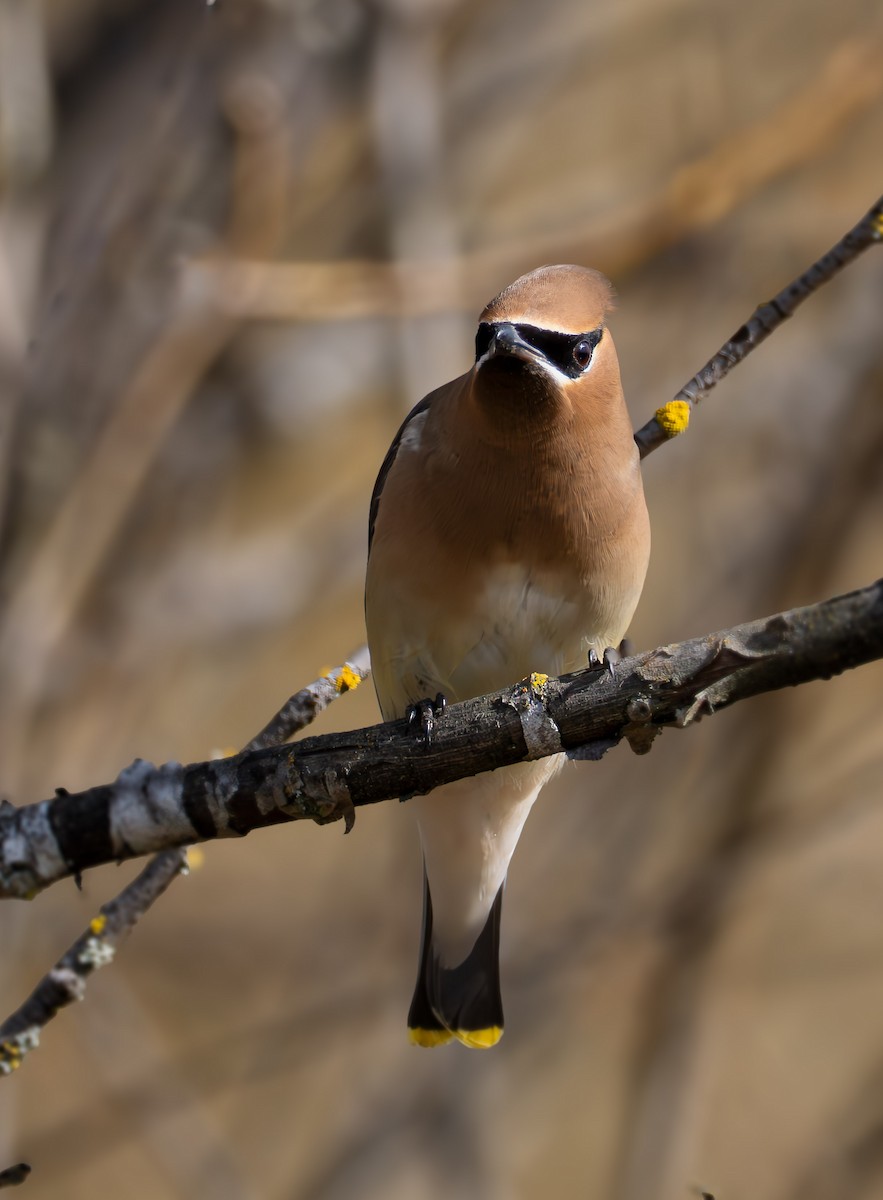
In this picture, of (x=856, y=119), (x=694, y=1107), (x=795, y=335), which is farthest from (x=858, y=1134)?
(x=856, y=119)

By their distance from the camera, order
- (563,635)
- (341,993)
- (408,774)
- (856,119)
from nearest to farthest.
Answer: (408,774), (563,635), (341,993), (856,119)

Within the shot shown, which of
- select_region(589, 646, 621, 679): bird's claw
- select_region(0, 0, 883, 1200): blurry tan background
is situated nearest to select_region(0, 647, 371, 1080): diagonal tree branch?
select_region(589, 646, 621, 679): bird's claw

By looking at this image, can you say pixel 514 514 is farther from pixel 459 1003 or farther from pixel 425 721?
pixel 459 1003

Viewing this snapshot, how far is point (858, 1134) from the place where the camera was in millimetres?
7000

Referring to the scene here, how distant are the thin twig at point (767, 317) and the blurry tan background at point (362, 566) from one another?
11.6ft

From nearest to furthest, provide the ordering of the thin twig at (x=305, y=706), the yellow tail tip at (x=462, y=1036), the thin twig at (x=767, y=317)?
1. the thin twig at (x=767, y=317)
2. the thin twig at (x=305, y=706)
3. the yellow tail tip at (x=462, y=1036)

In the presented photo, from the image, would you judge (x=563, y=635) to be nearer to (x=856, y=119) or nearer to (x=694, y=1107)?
(x=694, y=1107)

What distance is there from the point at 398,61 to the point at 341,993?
448 cm

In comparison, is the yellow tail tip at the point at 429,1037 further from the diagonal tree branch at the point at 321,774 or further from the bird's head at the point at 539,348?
the bird's head at the point at 539,348

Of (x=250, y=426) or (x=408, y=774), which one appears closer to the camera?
(x=408, y=774)

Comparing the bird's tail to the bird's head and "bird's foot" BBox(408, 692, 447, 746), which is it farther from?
the bird's head

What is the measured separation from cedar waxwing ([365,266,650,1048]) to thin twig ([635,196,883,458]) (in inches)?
9.1

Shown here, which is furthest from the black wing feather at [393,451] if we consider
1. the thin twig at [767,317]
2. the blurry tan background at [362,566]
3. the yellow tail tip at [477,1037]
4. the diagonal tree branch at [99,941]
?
the blurry tan background at [362,566]

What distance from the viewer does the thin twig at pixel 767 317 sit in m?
2.97
